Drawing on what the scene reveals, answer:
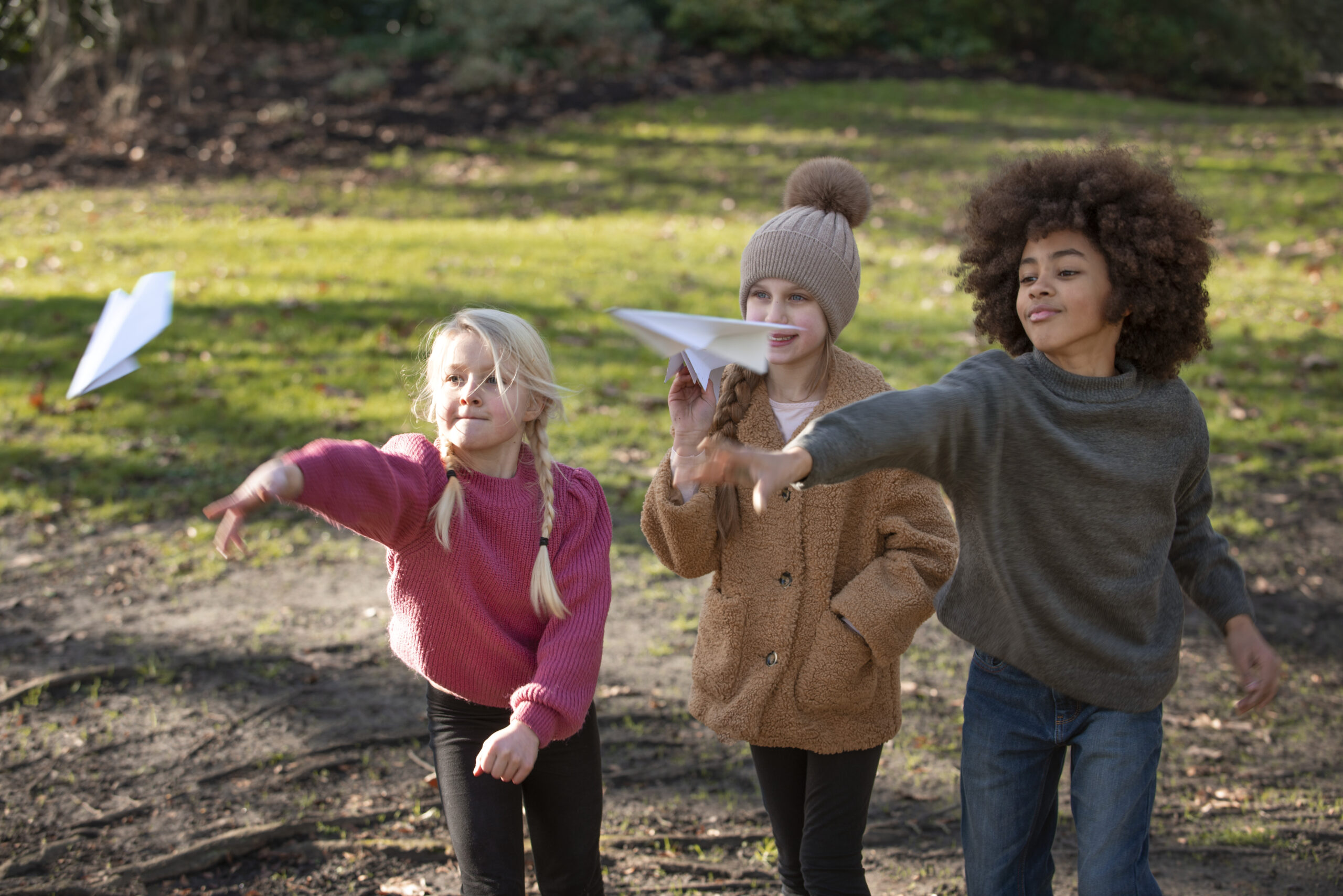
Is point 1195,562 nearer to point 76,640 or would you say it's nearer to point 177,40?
point 76,640

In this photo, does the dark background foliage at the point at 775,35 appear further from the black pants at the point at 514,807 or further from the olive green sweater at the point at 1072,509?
the olive green sweater at the point at 1072,509

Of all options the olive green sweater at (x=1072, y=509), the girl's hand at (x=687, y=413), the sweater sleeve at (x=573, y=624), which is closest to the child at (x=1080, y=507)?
the olive green sweater at (x=1072, y=509)

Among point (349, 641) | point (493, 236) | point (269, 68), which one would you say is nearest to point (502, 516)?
point (349, 641)

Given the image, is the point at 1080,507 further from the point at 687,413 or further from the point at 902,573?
the point at 687,413

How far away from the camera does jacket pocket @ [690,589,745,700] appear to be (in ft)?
9.04

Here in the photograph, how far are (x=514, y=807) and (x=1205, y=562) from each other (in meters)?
1.71

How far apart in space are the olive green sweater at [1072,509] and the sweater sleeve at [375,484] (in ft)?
3.70

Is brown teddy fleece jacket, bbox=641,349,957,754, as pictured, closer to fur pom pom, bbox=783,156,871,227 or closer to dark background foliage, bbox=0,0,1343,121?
fur pom pom, bbox=783,156,871,227

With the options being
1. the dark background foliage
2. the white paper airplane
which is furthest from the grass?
the dark background foliage

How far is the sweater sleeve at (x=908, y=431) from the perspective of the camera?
1.94 meters

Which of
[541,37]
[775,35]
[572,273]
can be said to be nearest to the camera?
[572,273]

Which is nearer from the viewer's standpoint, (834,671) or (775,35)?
(834,671)

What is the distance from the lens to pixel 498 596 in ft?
8.71

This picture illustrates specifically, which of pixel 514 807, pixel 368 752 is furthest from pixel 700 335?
pixel 368 752
